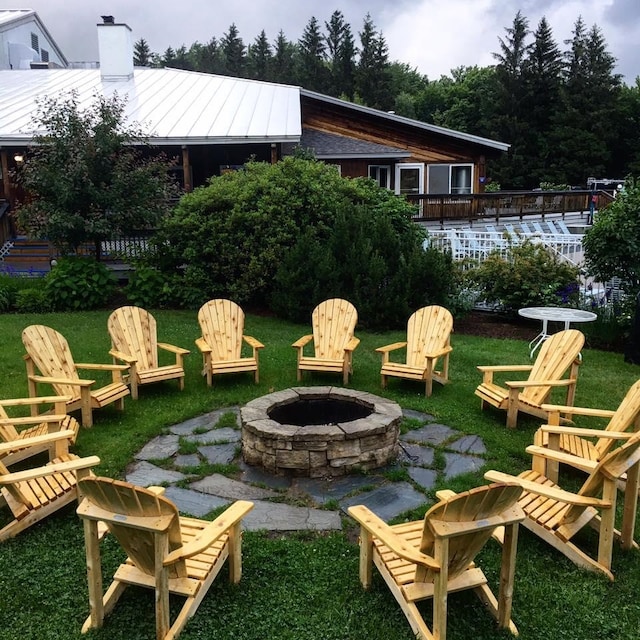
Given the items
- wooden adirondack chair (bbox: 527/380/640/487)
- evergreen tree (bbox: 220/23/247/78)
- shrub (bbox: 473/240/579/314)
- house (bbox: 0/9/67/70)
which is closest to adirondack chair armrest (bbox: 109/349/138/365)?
wooden adirondack chair (bbox: 527/380/640/487)

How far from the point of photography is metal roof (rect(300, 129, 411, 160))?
55.8 feet

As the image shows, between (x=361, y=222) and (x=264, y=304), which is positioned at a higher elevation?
(x=361, y=222)

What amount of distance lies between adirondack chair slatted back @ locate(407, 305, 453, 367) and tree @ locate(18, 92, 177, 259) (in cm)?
549

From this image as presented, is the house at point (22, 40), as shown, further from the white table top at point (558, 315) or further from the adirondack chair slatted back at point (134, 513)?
the adirondack chair slatted back at point (134, 513)

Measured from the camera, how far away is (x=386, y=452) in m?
4.70

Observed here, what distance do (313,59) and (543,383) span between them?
155ft

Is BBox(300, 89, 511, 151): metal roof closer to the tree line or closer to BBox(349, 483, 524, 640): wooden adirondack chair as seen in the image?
BBox(349, 483, 524, 640): wooden adirondack chair

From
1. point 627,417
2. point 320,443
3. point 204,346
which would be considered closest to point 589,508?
point 627,417

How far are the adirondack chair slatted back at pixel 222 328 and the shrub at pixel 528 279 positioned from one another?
4525 millimetres

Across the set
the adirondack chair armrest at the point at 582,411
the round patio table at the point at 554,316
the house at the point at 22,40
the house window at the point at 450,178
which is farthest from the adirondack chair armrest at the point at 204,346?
the house at the point at 22,40

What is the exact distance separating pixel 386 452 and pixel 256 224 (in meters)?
6.27

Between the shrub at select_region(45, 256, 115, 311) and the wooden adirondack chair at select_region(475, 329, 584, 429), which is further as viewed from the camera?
the shrub at select_region(45, 256, 115, 311)

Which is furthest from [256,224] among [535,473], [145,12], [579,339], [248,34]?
[145,12]

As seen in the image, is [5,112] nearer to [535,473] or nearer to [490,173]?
[535,473]
